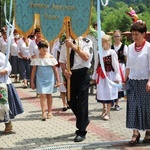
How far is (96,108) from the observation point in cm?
876

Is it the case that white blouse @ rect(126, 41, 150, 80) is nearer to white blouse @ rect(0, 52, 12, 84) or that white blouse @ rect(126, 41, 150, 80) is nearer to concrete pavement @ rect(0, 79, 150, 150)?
concrete pavement @ rect(0, 79, 150, 150)

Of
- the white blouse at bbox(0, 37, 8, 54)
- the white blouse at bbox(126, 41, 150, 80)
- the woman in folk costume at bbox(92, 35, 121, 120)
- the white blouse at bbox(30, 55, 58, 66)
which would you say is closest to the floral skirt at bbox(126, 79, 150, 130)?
the white blouse at bbox(126, 41, 150, 80)

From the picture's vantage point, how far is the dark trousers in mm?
5910

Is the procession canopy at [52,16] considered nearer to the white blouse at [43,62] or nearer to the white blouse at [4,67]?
the white blouse at [4,67]

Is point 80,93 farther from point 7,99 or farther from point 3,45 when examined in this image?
point 3,45

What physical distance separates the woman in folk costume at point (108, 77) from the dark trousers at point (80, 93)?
5.28ft

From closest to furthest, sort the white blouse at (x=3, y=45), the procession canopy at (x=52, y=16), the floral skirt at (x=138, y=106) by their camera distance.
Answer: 1. the procession canopy at (x=52, y=16)
2. the floral skirt at (x=138, y=106)
3. the white blouse at (x=3, y=45)

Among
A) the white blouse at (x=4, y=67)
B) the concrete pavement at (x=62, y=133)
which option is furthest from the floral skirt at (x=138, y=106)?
the white blouse at (x=4, y=67)

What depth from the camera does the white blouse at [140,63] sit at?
5523 mm

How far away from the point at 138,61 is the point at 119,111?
2983mm

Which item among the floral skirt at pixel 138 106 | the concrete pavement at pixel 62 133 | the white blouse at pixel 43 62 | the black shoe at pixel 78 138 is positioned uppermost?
the white blouse at pixel 43 62

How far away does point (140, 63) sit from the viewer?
18.1 ft

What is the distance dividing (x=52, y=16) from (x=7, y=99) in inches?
57.5

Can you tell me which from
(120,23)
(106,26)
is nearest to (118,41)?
(120,23)
